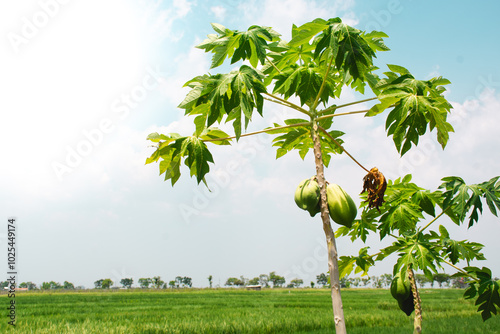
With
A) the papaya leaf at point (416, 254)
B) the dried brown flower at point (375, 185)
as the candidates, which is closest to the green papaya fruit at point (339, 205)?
the dried brown flower at point (375, 185)

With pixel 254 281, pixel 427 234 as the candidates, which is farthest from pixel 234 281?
pixel 427 234

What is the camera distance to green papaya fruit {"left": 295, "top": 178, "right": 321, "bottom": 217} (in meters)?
1.72

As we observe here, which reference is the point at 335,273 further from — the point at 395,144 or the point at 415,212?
the point at 415,212

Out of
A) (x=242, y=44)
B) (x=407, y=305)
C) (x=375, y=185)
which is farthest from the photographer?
(x=407, y=305)

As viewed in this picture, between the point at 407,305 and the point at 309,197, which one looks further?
the point at 407,305

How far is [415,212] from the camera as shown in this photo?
3.36 metres

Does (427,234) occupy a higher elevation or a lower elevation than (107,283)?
higher

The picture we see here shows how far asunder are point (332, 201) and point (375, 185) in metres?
0.31

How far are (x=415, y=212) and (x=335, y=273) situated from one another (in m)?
2.25

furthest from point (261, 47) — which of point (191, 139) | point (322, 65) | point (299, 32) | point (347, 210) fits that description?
point (347, 210)

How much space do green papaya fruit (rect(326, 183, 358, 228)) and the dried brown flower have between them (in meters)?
0.17

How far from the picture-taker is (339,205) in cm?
167

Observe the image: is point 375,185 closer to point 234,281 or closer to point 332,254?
point 332,254

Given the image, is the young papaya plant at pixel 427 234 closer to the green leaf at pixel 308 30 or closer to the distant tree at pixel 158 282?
the green leaf at pixel 308 30
